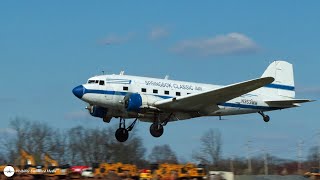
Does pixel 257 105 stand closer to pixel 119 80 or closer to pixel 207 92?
pixel 207 92

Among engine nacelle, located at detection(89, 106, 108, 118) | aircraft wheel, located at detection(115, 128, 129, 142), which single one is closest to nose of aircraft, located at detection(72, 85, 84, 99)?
engine nacelle, located at detection(89, 106, 108, 118)

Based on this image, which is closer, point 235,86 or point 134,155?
point 235,86

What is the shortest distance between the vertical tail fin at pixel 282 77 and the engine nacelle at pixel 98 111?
34.7 ft

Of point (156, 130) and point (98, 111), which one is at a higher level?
point (98, 111)

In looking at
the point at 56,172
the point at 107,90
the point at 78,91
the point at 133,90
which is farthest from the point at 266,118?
the point at 56,172

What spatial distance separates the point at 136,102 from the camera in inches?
1446

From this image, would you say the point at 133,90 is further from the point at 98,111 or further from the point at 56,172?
the point at 56,172

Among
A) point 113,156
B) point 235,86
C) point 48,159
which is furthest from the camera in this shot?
point 113,156

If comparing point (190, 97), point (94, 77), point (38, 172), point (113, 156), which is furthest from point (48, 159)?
point (113, 156)

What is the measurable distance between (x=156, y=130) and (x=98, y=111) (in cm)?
362

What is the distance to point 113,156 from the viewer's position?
61031 millimetres

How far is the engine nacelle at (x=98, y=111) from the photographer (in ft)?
128

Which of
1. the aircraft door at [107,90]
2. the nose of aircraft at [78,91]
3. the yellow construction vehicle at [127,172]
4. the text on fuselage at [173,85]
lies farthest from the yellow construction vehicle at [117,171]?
the text on fuselage at [173,85]

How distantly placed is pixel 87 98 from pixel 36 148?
91.6 ft
